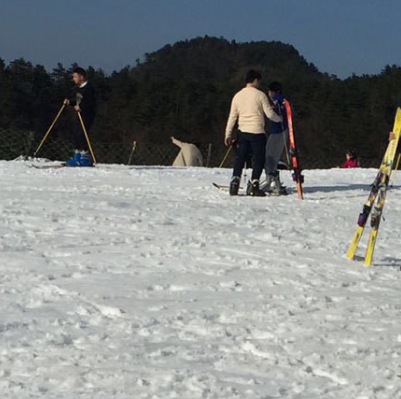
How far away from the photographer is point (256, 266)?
196 inches

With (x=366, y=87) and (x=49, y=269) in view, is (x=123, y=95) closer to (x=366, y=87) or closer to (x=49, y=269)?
(x=366, y=87)

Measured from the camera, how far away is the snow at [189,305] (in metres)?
2.90

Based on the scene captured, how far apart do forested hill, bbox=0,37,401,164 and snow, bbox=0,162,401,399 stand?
48.3 metres

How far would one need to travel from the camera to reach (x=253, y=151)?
934cm

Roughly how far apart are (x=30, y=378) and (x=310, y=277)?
2288 mm

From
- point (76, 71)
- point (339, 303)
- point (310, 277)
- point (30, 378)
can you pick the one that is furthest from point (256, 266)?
point (76, 71)

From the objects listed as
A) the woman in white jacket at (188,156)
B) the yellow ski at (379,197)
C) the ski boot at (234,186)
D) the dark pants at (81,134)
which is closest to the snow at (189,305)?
the yellow ski at (379,197)

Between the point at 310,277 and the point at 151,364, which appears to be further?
the point at 310,277

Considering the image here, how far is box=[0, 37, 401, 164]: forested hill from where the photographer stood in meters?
58.8

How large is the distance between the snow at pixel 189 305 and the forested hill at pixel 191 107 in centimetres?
4825

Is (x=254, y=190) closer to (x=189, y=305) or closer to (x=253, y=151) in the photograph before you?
(x=253, y=151)

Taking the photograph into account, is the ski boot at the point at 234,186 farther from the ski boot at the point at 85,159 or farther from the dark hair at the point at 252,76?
the ski boot at the point at 85,159

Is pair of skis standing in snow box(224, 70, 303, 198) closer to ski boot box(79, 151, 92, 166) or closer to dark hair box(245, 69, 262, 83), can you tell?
dark hair box(245, 69, 262, 83)

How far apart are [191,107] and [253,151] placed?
6104 centimetres
